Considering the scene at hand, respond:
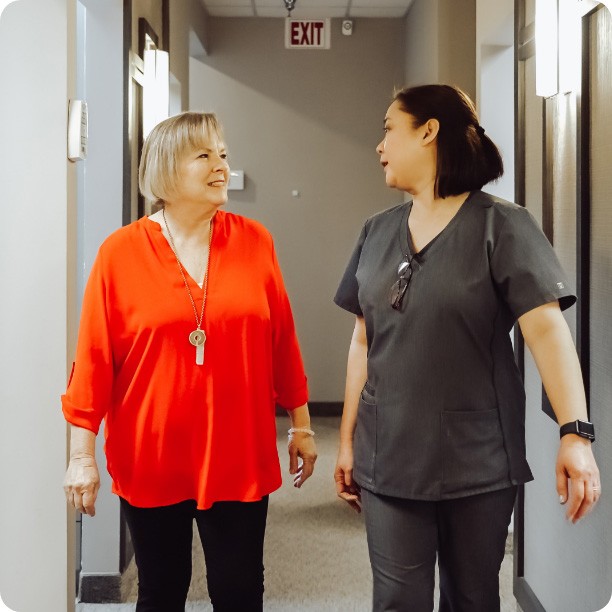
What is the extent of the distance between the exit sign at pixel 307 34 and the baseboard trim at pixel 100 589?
164 inches

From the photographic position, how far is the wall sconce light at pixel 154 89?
2920mm

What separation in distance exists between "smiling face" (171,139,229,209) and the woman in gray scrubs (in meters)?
0.36

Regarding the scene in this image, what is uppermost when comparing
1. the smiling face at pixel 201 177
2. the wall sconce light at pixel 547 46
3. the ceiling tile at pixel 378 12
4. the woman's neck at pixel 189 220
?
the ceiling tile at pixel 378 12

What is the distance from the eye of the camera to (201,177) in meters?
1.60

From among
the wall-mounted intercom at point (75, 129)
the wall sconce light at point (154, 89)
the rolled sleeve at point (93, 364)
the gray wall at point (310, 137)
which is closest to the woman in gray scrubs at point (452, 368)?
the rolled sleeve at point (93, 364)

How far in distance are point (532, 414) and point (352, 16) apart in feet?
13.5

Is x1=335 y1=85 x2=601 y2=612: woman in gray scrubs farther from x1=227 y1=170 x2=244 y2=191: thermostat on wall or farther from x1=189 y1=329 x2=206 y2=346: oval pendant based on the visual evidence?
x1=227 y1=170 x2=244 y2=191: thermostat on wall

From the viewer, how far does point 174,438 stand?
1539mm

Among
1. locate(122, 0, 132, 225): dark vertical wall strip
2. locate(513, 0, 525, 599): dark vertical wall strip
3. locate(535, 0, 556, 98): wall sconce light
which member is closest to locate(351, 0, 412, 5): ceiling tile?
locate(122, 0, 132, 225): dark vertical wall strip

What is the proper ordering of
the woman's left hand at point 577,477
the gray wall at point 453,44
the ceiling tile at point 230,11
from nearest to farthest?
the woman's left hand at point 577,477 < the gray wall at point 453,44 < the ceiling tile at point 230,11

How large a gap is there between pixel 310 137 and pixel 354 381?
174 inches

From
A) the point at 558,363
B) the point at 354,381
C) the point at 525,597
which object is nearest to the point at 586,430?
the point at 558,363

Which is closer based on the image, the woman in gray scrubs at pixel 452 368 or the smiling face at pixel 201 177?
the woman in gray scrubs at pixel 452 368

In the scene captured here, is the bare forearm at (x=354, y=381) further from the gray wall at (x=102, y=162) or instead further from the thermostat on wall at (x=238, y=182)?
the thermostat on wall at (x=238, y=182)
